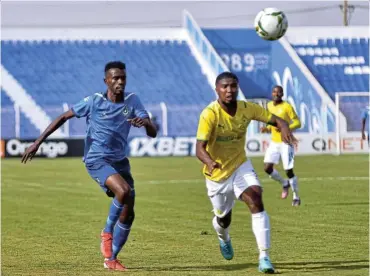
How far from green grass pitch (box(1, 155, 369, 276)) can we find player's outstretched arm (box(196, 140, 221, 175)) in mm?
1158

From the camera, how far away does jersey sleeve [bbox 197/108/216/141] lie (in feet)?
35.6

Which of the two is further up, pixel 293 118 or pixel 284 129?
pixel 293 118

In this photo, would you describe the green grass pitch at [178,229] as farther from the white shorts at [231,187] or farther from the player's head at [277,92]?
the player's head at [277,92]

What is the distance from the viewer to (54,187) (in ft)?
86.3

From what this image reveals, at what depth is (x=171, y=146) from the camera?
45.2m

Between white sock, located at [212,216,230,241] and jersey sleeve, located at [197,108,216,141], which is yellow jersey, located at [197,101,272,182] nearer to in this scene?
jersey sleeve, located at [197,108,216,141]

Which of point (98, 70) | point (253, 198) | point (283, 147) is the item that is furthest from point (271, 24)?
point (98, 70)

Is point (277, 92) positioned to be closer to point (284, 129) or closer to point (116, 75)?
point (284, 129)

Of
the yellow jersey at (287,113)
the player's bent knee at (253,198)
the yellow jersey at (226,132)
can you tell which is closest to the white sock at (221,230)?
the yellow jersey at (226,132)

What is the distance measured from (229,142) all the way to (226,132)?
0.13 metres

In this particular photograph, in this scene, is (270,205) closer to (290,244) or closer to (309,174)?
(290,244)

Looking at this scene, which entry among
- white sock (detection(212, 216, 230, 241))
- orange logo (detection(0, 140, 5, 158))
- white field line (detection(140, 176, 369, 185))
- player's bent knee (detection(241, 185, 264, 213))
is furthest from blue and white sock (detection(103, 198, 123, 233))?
orange logo (detection(0, 140, 5, 158))

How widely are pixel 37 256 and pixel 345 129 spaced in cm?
3675

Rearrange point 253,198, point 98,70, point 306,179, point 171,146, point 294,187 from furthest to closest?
point 98,70
point 171,146
point 306,179
point 294,187
point 253,198
